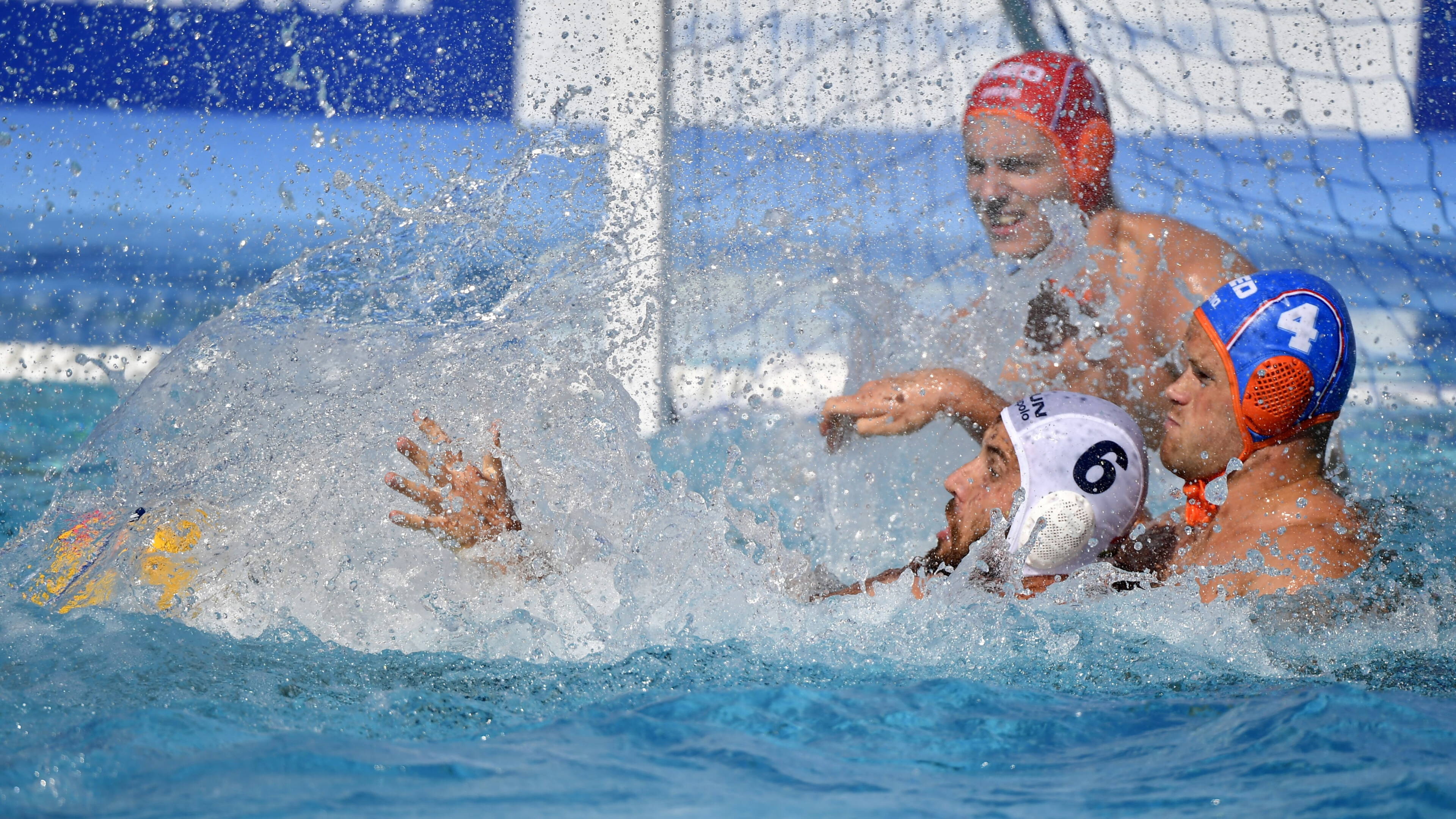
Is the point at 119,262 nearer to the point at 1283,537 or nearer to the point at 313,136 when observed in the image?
the point at 313,136

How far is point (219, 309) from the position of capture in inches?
286

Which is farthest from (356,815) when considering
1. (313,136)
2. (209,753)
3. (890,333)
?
(313,136)

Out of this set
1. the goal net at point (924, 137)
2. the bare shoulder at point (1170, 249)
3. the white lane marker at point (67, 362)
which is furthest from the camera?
the white lane marker at point (67, 362)

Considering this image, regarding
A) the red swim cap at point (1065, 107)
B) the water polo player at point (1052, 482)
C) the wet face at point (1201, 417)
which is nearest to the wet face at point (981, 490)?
the water polo player at point (1052, 482)

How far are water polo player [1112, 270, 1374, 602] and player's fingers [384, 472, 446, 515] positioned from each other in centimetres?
159

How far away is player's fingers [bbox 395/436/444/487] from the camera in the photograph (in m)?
2.01

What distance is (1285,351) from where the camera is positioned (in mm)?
2400

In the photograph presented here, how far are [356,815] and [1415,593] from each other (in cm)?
221

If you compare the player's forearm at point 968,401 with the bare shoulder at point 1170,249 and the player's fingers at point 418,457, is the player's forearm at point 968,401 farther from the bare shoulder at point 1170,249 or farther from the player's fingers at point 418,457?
the player's fingers at point 418,457

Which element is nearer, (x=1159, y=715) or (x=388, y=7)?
(x=1159, y=715)

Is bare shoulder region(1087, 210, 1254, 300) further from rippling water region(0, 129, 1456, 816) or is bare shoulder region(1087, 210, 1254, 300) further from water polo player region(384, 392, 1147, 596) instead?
water polo player region(384, 392, 1147, 596)

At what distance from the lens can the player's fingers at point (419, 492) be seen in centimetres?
205

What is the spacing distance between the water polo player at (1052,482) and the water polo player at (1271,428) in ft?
0.64

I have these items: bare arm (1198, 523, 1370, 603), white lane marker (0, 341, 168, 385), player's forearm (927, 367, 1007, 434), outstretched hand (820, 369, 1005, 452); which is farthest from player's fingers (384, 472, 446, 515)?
white lane marker (0, 341, 168, 385)
